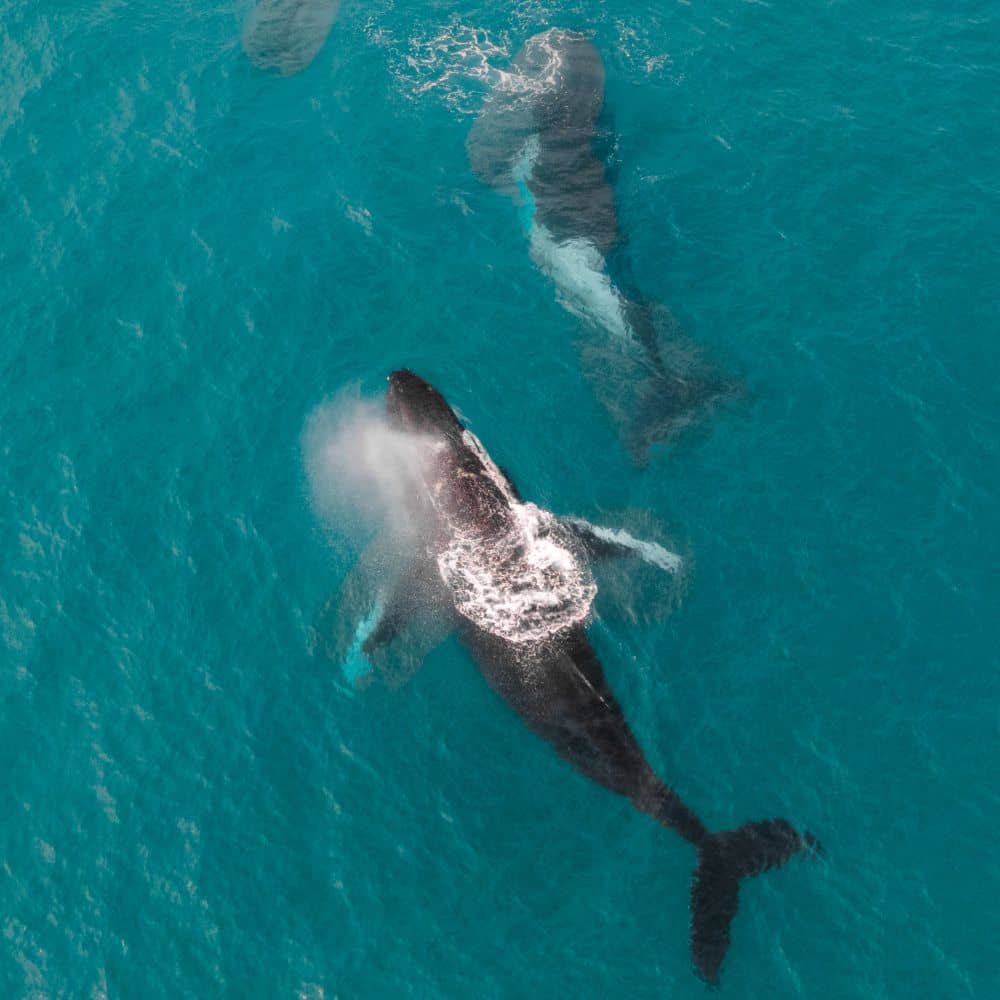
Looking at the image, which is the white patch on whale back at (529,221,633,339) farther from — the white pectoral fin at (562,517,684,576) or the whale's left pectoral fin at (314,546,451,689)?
the whale's left pectoral fin at (314,546,451,689)

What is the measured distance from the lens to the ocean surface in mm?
28422

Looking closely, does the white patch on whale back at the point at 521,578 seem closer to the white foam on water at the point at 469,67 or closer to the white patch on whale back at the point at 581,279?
the white patch on whale back at the point at 581,279

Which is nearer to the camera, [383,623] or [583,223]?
[383,623]

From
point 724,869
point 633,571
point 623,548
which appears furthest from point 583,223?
point 724,869

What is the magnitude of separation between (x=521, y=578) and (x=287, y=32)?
34952mm

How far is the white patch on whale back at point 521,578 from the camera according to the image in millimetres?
32125

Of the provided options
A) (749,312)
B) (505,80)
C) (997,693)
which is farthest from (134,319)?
(997,693)

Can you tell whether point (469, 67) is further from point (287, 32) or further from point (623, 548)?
point (623, 548)

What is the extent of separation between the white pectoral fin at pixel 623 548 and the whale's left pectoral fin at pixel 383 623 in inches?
218

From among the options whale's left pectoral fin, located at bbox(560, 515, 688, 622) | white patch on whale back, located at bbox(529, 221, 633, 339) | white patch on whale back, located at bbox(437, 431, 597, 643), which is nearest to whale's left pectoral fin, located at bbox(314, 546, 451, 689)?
white patch on whale back, located at bbox(437, 431, 597, 643)

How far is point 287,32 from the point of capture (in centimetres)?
5112

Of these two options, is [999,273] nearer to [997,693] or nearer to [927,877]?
[997,693]

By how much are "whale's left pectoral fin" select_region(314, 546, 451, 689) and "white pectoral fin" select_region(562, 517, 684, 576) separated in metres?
5.53

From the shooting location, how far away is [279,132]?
4712cm
